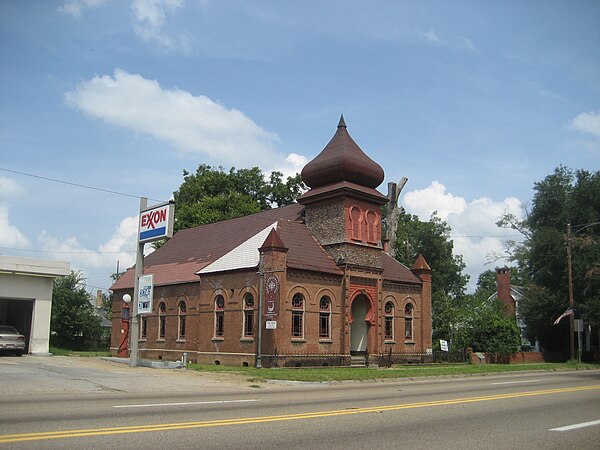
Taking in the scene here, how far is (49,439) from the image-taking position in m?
8.65

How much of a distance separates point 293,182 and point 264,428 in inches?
2180

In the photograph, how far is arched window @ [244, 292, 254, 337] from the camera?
34250mm

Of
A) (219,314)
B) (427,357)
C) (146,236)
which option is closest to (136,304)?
(146,236)

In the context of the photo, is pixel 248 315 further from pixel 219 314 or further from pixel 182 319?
pixel 182 319

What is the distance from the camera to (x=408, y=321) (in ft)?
135

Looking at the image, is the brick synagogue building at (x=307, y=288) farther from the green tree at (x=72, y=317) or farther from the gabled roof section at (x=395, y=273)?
the green tree at (x=72, y=317)

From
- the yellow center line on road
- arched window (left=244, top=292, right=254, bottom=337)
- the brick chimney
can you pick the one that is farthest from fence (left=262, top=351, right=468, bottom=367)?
the brick chimney

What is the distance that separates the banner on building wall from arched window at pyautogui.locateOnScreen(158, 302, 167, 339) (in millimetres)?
13496

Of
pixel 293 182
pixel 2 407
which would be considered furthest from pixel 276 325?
pixel 293 182

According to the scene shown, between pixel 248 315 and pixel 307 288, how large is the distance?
12.0 feet

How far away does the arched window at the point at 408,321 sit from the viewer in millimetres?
40688

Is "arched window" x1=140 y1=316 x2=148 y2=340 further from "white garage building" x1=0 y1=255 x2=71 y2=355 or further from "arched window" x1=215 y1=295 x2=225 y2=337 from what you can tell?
"white garage building" x1=0 y1=255 x2=71 y2=355

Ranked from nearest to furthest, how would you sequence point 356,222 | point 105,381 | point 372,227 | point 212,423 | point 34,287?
point 212,423, point 105,381, point 34,287, point 356,222, point 372,227

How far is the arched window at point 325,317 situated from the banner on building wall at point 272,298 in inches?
189
